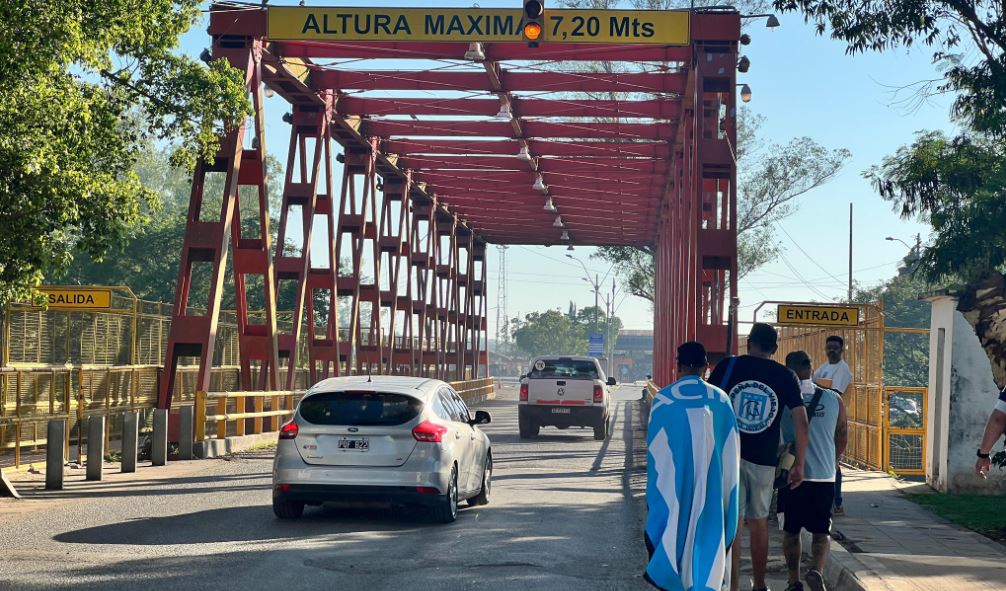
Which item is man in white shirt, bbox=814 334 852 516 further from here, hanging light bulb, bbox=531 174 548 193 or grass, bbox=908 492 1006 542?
hanging light bulb, bbox=531 174 548 193

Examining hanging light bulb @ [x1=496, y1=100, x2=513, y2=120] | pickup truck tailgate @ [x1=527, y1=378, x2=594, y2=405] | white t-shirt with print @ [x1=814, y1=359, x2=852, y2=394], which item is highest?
hanging light bulb @ [x1=496, y1=100, x2=513, y2=120]

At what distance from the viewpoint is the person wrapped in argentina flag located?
6695 millimetres

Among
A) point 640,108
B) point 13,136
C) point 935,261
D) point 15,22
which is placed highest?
point 640,108

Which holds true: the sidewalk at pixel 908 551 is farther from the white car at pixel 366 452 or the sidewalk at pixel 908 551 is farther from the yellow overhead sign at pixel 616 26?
the yellow overhead sign at pixel 616 26

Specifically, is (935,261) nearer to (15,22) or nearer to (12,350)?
(15,22)

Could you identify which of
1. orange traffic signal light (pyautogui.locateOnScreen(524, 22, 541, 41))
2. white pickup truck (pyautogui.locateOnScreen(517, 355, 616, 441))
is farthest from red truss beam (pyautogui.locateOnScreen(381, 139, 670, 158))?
orange traffic signal light (pyautogui.locateOnScreen(524, 22, 541, 41))

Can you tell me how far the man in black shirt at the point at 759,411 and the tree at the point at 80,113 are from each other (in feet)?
26.6

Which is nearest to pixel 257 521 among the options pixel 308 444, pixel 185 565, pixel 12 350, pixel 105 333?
pixel 308 444

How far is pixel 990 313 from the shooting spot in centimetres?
1266

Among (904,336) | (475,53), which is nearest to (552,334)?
(904,336)

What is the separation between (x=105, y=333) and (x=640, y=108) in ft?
44.2

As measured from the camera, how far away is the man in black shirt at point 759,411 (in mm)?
8062

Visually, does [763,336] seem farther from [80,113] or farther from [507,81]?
[507,81]

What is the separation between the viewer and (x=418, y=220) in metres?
48.5
